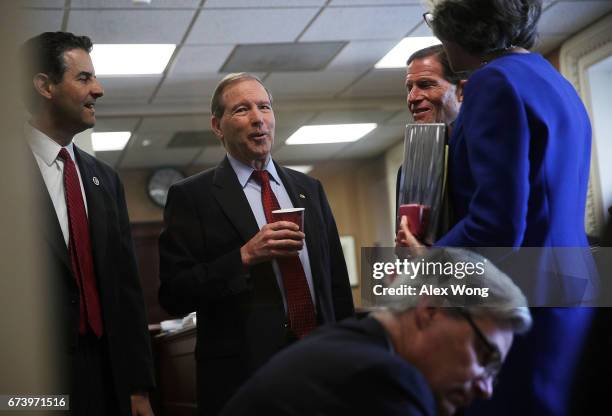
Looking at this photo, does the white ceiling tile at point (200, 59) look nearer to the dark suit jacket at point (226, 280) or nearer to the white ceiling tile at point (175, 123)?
the white ceiling tile at point (175, 123)

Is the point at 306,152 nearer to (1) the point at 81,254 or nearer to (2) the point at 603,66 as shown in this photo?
(2) the point at 603,66

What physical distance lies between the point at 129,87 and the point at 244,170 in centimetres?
449

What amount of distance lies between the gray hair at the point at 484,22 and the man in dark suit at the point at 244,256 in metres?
0.60

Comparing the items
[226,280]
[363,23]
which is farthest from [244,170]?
[363,23]

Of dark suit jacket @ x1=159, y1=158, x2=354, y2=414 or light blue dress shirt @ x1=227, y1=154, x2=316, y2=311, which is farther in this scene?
light blue dress shirt @ x1=227, y1=154, x2=316, y2=311

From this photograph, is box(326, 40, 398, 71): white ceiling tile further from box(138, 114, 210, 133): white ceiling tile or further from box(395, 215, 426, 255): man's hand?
box(395, 215, 426, 255): man's hand

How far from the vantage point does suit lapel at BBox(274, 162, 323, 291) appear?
212 cm

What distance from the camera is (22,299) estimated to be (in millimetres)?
1178

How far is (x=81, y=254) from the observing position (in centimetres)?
A: 198

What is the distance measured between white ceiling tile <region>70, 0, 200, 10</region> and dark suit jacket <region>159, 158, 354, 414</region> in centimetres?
266

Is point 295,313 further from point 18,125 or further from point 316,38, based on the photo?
point 316,38

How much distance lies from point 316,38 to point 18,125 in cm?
454

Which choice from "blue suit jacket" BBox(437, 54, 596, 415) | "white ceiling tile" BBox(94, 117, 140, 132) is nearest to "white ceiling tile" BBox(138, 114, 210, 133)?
"white ceiling tile" BBox(94, 117, 140, 132)

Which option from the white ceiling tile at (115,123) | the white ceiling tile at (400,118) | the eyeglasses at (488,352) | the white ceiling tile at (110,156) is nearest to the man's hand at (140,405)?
the eyeglasses at (488,352)
